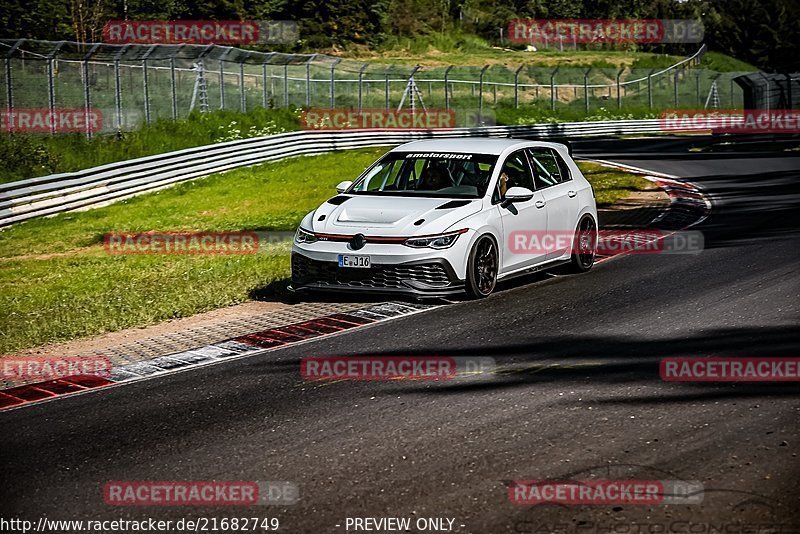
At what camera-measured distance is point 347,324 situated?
10.6m

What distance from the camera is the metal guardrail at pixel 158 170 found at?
21.5 meters

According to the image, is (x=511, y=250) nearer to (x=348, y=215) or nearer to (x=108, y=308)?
(x=348, y=215)

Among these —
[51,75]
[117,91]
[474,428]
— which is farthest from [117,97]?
[474,428]

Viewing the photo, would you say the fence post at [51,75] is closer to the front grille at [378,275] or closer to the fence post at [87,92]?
the fence post at [87,92]

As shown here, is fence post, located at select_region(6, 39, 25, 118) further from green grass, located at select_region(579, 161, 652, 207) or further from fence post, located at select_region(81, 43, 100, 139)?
green grass, located at select_region(579, 161, 652, 207)

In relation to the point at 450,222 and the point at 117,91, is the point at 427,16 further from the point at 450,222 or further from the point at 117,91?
the point at 450,222

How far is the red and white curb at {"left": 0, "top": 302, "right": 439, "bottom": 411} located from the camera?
8523 mm

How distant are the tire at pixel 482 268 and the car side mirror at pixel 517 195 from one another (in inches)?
21.0

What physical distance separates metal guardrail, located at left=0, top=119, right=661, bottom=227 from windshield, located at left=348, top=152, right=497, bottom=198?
10.8 m

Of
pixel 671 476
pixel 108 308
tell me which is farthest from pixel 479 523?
pixel 108 308

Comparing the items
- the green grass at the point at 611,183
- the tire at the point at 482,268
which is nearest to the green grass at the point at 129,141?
the green grass at the point at 611,183

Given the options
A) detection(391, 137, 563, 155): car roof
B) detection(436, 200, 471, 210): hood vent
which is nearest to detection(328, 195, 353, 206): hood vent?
detection(391, 137, 563, 155): car roof

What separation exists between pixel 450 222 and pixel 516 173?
161cm

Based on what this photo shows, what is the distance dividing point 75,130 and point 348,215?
1693 centimetres
